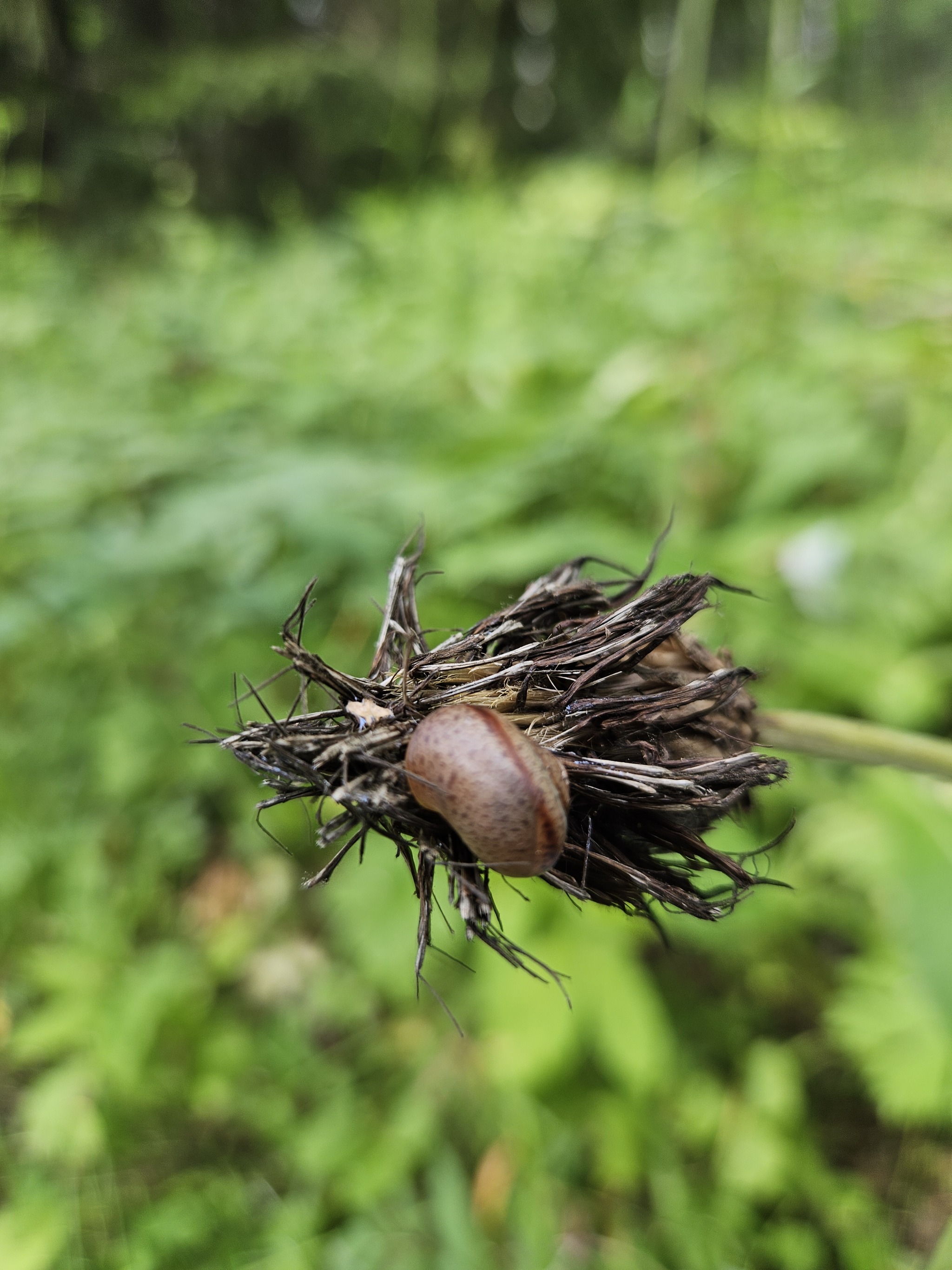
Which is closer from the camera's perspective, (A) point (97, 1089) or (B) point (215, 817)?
(A) point (97, 1089)

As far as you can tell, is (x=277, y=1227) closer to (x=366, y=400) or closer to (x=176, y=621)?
(x=176, y=621)

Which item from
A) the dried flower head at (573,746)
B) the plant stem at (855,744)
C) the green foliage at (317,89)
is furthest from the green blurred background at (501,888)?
the green foliage at (317,89)

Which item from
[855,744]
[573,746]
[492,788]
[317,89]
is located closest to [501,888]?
[855,744]

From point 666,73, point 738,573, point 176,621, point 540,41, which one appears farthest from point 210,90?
point 738,573

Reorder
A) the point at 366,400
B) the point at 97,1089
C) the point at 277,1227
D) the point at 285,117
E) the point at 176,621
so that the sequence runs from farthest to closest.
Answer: the point at 285,117 < the point at 366,400 < the point at 176,621 < the point at 97,1089 < the point at 277,1227

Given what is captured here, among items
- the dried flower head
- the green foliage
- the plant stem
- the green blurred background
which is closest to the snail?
the dried flower head

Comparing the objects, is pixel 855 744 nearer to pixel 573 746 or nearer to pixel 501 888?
pixel 573 746
